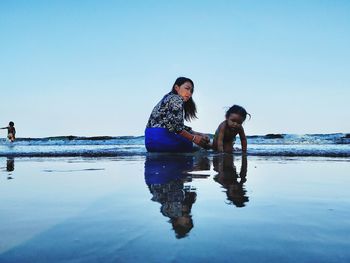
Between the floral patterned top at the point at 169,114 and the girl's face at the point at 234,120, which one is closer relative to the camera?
the floral patterned top at the point at 169,114

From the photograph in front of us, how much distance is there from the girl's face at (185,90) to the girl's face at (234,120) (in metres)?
1.70

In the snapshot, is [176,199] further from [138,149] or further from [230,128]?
[138,149]

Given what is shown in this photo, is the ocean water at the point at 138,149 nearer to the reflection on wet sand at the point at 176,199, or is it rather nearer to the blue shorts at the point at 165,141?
the blue shorts at the point at 165,141

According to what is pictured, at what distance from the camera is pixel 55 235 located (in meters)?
1.22

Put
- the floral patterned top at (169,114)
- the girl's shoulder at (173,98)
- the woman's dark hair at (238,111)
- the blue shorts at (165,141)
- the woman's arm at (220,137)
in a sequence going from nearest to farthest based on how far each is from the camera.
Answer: the floral patterned top at (169,114), the girl's shoulder at (173,98), the blue shorts at (165,141), the woman's arm at (220,137), the woman's dark hair at (238,111)

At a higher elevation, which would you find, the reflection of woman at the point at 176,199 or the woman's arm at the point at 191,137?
the woman's arm at the point at 191,137

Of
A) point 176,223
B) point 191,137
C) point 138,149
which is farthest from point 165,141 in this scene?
point 176,223

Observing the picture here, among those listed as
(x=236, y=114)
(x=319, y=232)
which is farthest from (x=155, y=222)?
(x=236, y=114)

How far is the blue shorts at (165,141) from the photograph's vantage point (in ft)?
21.8

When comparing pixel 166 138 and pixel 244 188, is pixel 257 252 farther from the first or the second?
pixel 166 138

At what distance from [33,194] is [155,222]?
1216mm

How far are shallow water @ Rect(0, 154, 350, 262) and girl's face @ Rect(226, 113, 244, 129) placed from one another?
18.9 feet

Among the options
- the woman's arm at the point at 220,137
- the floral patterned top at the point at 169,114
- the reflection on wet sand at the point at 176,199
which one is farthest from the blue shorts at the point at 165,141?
the reflection on wet sand at the point at 176,199

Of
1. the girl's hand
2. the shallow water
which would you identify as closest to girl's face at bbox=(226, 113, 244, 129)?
the girl's hand
